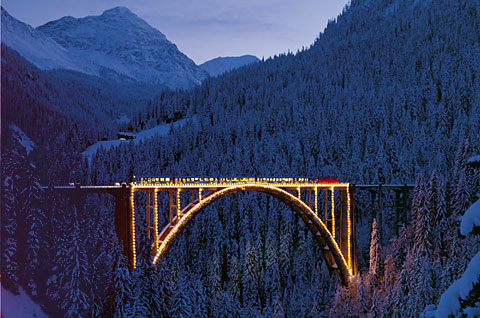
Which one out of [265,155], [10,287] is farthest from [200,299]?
[265,155]

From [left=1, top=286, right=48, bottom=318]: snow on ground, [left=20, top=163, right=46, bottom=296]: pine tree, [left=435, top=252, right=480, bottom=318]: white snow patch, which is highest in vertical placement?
[left=435, top=252, right=480, bottom=318]: white snow patch

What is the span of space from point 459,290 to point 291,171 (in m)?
88.5

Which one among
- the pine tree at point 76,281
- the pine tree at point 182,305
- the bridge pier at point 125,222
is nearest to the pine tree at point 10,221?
the pine tree at point 76,281

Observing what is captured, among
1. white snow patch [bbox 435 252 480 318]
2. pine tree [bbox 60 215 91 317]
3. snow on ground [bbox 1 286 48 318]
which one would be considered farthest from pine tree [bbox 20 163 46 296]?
white snow patch [bbox 435 252 480 318]

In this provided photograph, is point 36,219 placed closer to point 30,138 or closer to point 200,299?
point 200,299

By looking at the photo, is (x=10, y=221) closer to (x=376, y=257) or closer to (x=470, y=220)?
(x=376, y=257)

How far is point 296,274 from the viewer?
240ft

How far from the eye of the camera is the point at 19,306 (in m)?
41.9

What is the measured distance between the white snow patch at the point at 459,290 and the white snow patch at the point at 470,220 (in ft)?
1.44

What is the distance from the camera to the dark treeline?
4028cm

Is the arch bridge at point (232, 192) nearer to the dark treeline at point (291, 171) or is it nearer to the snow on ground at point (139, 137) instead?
the dark treeline at point (291, 171)

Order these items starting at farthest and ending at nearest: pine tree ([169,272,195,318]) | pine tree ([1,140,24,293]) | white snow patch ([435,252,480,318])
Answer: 1. pine tree ([1,140,24,293])
2. pine tree ([169,272,195,318])
3. white snow patch ([435,252,480,318])

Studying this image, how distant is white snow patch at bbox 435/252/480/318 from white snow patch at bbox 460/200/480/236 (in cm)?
44

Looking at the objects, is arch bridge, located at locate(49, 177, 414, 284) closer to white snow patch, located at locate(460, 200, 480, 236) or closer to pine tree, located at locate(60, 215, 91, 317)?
pine tree, located at locate(60, 215, 91, 317)
